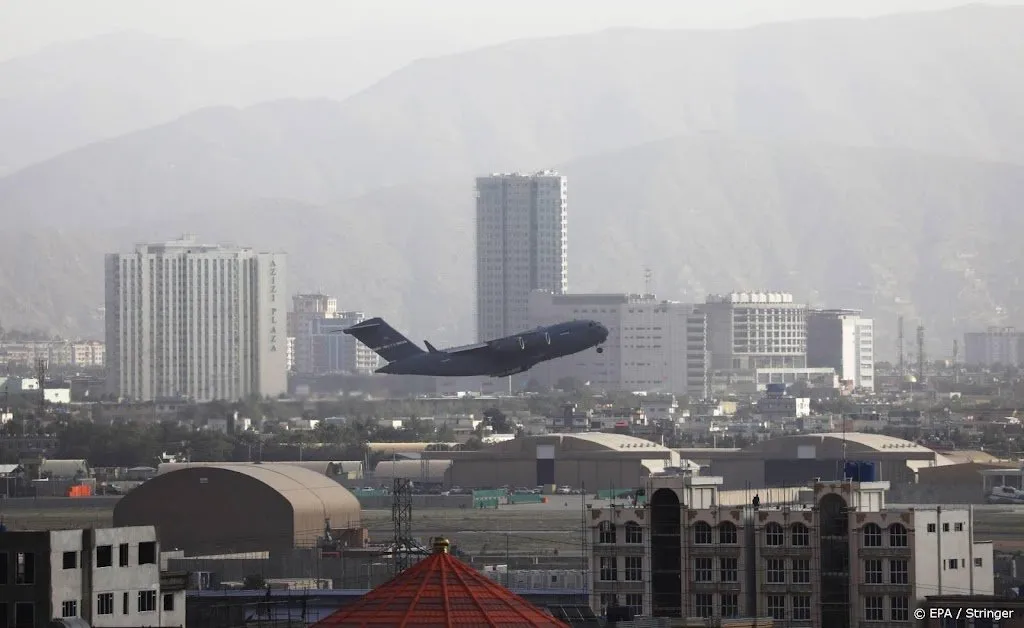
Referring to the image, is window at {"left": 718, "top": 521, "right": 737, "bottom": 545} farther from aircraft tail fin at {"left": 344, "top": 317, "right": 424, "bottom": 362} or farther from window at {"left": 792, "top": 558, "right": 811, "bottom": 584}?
aircraft tail fin at {"left": 344, "top": 317, "right": 424, "bottom": 362}

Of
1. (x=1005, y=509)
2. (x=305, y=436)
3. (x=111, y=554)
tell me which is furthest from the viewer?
(x=305, y=436)

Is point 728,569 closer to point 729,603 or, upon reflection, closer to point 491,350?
point 729,603

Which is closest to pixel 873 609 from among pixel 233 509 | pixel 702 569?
pixel 702 569

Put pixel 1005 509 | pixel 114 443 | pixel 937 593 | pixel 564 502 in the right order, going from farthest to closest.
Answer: pixel 114 443
pixel 564 502
pixel 1005 509
pixel 937 593

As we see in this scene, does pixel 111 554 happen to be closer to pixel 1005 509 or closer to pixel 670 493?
pixel 670 493

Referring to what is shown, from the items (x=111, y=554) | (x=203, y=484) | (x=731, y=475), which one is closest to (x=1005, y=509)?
(x=731, y=475)

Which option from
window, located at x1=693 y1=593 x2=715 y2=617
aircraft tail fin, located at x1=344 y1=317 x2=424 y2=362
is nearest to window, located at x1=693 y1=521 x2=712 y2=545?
window, located at x1=693 y1=593 x2=715 y2=617

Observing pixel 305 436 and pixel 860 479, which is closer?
pixel 860 479
